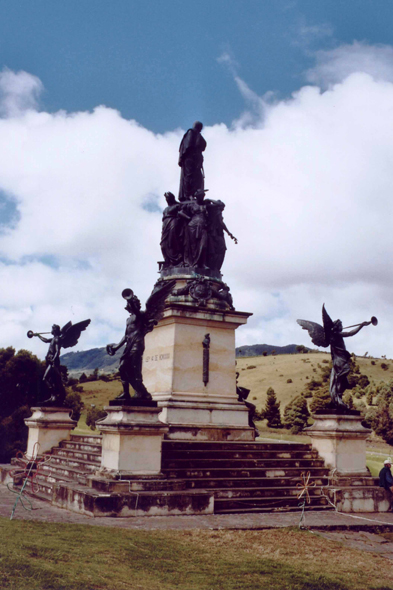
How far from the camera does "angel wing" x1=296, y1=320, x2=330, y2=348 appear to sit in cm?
1441

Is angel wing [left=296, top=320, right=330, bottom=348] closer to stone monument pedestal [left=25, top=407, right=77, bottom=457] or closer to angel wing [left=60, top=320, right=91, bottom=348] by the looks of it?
angel wing [left=60, top=320, right=91, bottom=348]

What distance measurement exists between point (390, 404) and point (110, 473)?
3618cm

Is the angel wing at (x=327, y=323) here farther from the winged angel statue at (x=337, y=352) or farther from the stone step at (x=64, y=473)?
the stone step at (x=64, y=473)

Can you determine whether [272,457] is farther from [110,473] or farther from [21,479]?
[21,479]

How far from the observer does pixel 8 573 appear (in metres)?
5.80

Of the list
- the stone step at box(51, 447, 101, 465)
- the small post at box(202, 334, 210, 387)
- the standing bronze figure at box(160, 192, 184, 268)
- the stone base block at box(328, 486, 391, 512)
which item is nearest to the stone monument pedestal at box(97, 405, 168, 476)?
the stone step at box(51, 447, 101, 465)

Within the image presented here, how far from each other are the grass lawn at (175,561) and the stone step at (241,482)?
2.67m

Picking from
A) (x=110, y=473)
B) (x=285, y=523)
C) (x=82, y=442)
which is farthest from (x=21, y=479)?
(x=285, y=523)

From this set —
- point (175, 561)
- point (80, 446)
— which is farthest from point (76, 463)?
point (175, 561)

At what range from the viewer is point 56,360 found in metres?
17.1

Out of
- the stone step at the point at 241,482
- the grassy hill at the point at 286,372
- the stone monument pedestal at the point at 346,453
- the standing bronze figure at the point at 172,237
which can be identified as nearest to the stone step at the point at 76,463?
the stone step at the point at 241,482

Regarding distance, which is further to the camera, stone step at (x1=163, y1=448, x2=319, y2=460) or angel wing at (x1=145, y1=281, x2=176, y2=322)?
stone step at (x1=163, y1=448, x2=319, y2=460)

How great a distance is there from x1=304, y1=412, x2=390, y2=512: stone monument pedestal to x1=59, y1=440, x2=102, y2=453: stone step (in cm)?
524

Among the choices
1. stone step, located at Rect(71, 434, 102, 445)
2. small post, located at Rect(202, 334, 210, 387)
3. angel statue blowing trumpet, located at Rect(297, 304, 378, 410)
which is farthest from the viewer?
small post, located at Rect(202, 334, 210, 387)
